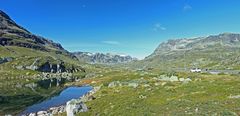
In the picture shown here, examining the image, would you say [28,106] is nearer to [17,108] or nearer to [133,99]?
[17,108]

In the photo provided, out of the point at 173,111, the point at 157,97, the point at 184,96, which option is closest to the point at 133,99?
the point at 157,97

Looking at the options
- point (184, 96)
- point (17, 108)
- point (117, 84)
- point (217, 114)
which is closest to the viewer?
point (217, 114)

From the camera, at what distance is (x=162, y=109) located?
6122cm

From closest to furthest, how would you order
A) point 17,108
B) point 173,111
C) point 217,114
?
point 217,114 → point 173,111 → point 17,108

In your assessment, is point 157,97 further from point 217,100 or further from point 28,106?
point 28,106

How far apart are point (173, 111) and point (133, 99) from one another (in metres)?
20.0

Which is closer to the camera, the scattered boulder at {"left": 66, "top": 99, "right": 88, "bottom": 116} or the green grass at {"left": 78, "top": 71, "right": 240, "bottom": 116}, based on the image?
the green grass at {"left": 78, "top": 71, "right": 240, "bottom": 116}

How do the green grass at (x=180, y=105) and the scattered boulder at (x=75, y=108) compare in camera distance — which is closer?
the green grass at (x=180, y=105)

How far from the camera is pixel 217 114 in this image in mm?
51438

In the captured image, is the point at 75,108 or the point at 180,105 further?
the point at 75,108

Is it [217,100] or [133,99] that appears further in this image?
[133,99]

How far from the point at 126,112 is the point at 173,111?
9.44 meters

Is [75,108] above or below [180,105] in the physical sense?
above

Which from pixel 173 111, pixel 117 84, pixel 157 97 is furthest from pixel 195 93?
pixel 117 84
